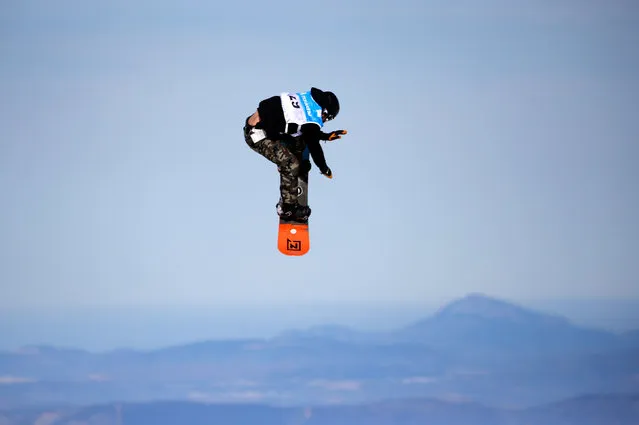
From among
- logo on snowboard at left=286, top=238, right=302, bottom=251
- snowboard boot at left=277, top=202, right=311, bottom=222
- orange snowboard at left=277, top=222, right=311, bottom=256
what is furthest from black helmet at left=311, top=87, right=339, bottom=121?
logo on snowboard at left=286, top=238, right=302, bottom=251

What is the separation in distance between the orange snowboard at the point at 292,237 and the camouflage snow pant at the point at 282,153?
0.55 meters

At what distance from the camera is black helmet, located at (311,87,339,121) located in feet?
40.9

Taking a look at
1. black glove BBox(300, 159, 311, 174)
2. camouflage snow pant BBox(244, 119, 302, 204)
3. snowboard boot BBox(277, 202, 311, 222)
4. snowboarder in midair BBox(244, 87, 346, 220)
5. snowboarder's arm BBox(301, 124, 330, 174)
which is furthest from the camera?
snowboard boot BBox(277, 202, 311, 222)

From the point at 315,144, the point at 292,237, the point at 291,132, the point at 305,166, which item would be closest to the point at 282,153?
the point at 305,166

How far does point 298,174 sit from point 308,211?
0.62 m

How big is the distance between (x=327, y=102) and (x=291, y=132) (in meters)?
0.59

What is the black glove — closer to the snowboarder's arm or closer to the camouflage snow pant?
the camouflage snow pant

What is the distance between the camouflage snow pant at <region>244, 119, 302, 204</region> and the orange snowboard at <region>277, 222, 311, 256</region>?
55 centimetres

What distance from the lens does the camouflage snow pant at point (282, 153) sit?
13086 mm

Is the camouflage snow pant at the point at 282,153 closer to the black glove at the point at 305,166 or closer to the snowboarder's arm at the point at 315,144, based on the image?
the black glove at the point at 305,166

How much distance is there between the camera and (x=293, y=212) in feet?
44.5

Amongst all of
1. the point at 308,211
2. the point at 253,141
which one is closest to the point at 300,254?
the point at 308,211

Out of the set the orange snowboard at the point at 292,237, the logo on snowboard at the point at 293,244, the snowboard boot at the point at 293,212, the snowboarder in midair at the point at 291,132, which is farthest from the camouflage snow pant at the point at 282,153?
the logo on snowboard at the point at 293,244

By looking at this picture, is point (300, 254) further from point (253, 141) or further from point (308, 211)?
point (253, 141)
